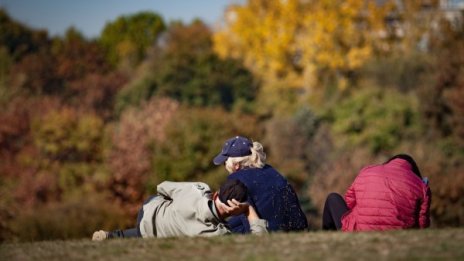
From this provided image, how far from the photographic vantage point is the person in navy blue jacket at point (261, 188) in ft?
29.7

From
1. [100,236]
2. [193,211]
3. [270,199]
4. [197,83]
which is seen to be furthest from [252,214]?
[197,83]

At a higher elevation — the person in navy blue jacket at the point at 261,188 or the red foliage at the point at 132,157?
the person in navy blue jacket at the point at 261,188

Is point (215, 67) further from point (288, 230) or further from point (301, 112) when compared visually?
point (288, 230)

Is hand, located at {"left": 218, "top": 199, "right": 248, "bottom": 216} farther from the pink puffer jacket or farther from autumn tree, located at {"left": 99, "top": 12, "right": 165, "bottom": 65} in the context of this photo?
A: autumn tree, located at {"left": 99, "top": 12, "right": 165, "bottom": 65}

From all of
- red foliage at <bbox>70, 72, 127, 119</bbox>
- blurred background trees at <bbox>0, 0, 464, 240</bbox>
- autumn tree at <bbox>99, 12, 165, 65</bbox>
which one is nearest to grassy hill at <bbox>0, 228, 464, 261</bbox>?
blurred background trees at <bbox>0, 0, 464, 240</bbox>

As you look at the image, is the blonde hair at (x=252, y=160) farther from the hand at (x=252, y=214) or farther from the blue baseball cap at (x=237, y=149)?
the hand at (x=252, y=214)

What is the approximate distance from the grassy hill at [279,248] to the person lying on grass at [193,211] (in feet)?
1.24

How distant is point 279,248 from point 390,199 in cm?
179

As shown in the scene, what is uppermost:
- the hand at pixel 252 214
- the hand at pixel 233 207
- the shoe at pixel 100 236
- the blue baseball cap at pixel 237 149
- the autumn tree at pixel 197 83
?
the autumn tree at pixel 197 83

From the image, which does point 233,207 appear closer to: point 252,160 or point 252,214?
point 252,214

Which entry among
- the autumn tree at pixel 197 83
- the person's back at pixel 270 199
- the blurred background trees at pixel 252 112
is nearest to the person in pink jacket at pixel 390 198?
the person's back at pixel 270 199

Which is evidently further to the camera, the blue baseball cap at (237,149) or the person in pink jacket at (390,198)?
the blue baseball cap at (237,149)

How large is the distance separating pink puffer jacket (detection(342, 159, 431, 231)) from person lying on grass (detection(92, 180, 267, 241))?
973mm

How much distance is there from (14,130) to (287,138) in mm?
17828
